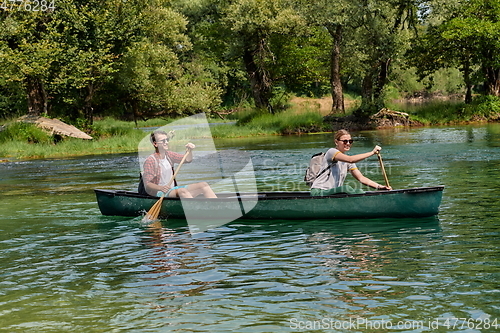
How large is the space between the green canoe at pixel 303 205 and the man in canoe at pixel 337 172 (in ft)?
0.56

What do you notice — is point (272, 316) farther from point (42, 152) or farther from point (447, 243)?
point (42, 152)

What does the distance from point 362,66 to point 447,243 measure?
101 ft

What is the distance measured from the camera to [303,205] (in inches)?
410

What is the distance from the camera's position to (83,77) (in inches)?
1197

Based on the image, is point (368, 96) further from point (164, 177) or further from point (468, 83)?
point (164, 177)

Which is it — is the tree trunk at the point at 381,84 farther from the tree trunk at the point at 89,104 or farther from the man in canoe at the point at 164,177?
the man in canoe at the point at 164,177

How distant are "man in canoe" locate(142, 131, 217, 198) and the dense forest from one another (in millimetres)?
17955

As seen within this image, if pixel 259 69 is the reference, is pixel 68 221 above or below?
below

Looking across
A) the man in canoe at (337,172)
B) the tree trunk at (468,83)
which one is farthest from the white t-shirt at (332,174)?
the tree trunk at (468,83)

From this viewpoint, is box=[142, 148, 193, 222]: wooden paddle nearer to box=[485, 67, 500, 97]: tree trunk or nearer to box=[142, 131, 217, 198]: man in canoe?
box=[142, 131, 217, 198]: man in canoe

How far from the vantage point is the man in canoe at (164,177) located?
1116cm

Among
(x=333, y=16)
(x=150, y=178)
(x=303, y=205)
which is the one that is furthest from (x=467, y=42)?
(x=150, y=178)

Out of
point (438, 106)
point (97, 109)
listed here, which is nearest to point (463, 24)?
point (438, 106)

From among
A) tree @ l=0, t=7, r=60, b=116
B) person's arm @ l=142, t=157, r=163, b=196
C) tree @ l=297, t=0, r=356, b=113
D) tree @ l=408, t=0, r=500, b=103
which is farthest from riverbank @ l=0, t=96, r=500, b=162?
person's arm @ l=142, t=157, r=163, b=196
